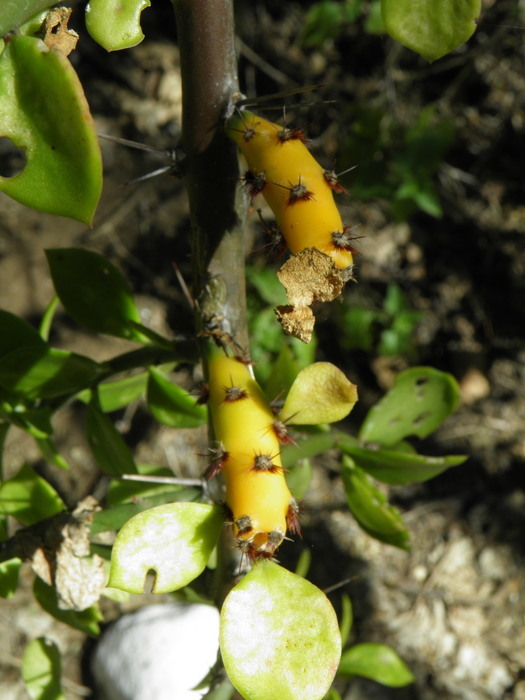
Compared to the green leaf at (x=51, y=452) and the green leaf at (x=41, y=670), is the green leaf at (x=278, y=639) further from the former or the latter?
the green leaf at (x=41, y=670)

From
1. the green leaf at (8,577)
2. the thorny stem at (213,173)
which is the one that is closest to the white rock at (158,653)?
the green leaf at (8,577)

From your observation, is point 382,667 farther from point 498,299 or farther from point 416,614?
point 498,299

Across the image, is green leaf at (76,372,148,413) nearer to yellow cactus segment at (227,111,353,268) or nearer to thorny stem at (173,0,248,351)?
thorny stem at (173,0,248,351)

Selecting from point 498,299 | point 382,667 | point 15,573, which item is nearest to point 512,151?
point 498,299

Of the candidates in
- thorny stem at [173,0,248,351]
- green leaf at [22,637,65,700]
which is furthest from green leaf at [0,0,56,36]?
green leaf at [22,637,65,700]

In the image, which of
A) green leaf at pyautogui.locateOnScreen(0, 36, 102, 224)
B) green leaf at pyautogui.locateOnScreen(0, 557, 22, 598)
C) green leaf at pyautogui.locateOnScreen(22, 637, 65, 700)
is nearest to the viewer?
green leaf at pyautogui.locateOnScreen(0, 36, 102, 224)

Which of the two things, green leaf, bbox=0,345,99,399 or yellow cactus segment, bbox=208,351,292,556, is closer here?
yellow cactus segment, bbox=208,351,292,556

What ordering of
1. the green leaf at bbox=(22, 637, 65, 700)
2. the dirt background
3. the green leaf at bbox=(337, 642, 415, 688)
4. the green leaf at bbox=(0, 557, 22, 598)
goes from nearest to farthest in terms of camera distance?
the green leaf at bbox=(0, 557, 22, 598) → the green leaf at bbox=(22, 637, 65, 700) → the green leaf at bbox=(337, 642, 415, 688) → the dirt background
